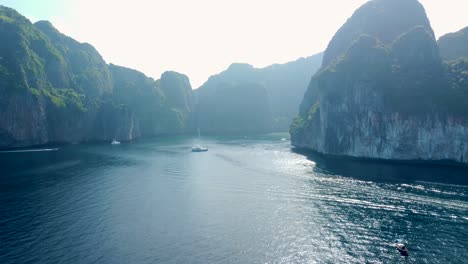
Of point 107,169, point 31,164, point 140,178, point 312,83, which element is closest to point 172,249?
point 140,178

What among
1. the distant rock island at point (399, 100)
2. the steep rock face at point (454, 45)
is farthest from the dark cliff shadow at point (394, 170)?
the steep rock face at point (454, 45)

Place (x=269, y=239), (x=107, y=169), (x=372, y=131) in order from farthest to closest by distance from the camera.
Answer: (x=372, y=131) → (x=107, y=169) → (x=269, y=239)

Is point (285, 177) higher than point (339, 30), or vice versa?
point (339, 30)

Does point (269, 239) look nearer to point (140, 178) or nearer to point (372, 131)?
point (140, 178)

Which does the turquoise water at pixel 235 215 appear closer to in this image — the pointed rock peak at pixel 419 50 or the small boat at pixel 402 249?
the small boat at pixel 402 249

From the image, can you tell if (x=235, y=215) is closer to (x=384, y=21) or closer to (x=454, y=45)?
(x=384, y=21)

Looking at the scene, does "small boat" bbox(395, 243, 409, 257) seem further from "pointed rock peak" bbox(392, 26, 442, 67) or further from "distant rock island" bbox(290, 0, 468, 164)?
"pointed rock peak" bbox(392, 26, 442, 67)
